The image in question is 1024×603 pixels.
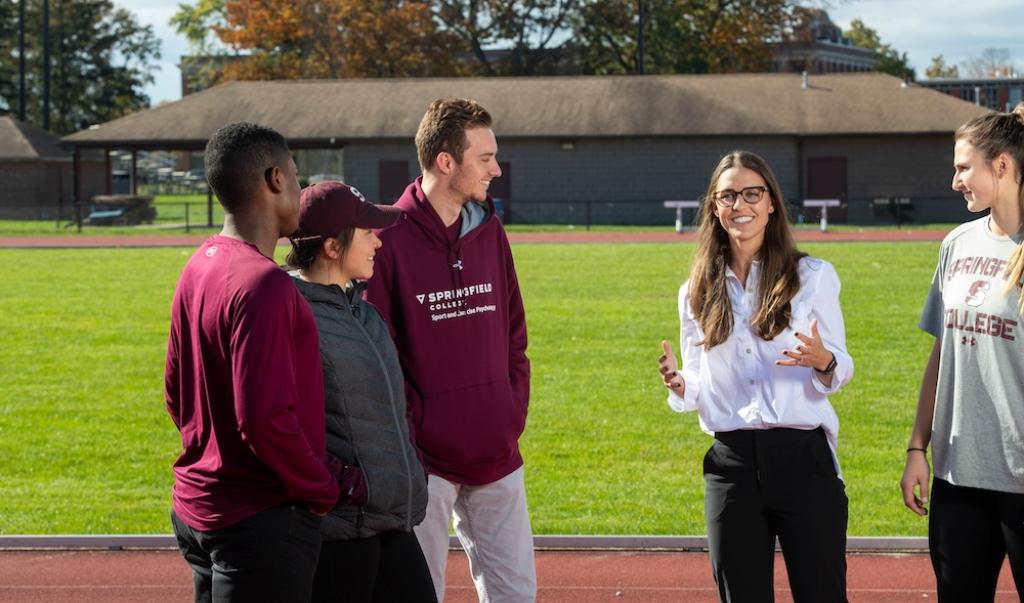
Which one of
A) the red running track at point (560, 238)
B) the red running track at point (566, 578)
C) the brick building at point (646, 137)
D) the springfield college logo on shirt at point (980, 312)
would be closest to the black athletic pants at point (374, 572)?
the springfield college logo on shirt at point (980, 312)

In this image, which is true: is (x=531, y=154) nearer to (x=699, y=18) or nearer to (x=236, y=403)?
(x=699, y=18)

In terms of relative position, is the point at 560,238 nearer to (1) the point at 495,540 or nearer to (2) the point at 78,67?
(1) the point at 495,540

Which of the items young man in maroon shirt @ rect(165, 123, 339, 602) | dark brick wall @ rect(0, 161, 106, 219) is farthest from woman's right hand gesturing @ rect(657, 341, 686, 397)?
dark brick wall @ rect(0, 161, 106, 219)

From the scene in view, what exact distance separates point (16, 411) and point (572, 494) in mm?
5485

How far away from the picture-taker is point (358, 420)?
12.8 ft

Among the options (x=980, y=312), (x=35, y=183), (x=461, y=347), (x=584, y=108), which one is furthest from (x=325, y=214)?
(x=35, y=183)

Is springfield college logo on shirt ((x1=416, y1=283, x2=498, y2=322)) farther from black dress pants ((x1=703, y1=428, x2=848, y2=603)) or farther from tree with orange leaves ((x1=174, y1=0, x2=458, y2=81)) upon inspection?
tree with orange leaves ((x1=174, y1=0, x2=458, y2=81))

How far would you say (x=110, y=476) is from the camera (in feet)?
31.1

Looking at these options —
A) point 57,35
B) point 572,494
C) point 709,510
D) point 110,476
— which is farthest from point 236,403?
point 57,35

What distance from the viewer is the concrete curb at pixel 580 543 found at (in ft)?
23.2

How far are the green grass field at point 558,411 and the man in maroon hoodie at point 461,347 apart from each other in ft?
9.53

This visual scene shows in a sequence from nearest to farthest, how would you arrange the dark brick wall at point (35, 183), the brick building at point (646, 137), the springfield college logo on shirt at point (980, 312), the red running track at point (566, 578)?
the springfield college logo on shirt at point (980, 312) → the red running track at point (566, 578) → the brick building at point (646, 137) → the dark brick wall at point (35, 183)

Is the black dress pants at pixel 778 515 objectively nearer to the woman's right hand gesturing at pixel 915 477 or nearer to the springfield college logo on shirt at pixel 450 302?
the woman's right hand gesturing at pixel 915 477

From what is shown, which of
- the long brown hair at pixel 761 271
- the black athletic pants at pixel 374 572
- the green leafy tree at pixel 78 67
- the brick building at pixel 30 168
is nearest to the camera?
the black athletic pants at pixel 374 572
